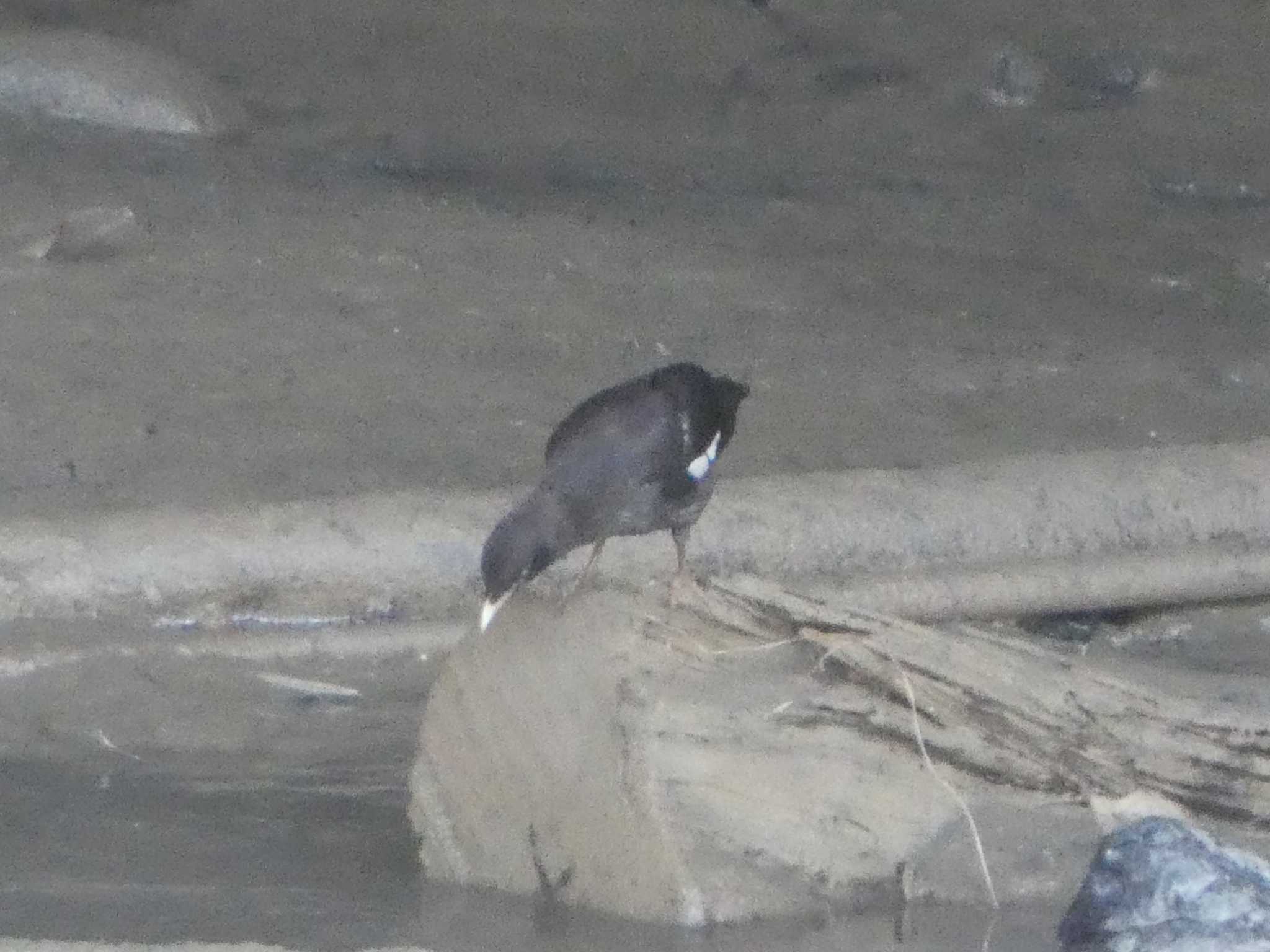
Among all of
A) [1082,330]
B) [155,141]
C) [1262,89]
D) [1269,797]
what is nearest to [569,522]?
[1269,797]

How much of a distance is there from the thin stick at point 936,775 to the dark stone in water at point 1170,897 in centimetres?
19

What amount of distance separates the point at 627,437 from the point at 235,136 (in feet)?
15.9

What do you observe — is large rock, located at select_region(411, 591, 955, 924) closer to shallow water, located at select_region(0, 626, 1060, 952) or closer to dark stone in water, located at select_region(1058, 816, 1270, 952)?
shallow water, located at select_region(0, 626, 1060, 952)

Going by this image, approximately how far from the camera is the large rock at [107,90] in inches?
369

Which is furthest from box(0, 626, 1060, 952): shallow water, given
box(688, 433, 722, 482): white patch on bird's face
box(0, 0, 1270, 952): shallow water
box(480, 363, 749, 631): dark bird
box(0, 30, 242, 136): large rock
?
box(0, 30, 242, 136): large rock

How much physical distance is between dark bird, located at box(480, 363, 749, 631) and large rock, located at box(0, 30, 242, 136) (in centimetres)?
472

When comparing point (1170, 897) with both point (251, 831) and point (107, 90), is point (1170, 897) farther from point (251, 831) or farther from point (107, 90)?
point (107, 90)

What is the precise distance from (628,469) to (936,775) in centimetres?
125

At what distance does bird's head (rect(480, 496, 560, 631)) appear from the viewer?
454 centimetres

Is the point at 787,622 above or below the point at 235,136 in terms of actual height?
above

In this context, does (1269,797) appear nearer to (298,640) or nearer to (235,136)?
(298,640)

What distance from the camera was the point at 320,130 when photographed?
953cm

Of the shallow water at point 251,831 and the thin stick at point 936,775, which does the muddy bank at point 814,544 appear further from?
the thin stick at point 936,775

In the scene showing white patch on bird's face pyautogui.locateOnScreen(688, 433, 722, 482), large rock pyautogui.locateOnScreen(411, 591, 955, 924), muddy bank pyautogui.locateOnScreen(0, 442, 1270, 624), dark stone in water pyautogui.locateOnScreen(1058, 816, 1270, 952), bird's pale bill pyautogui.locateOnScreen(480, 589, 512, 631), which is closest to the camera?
dark stone in water pyautogui.locateOnScreen(1058, 816, 1270, 952)
